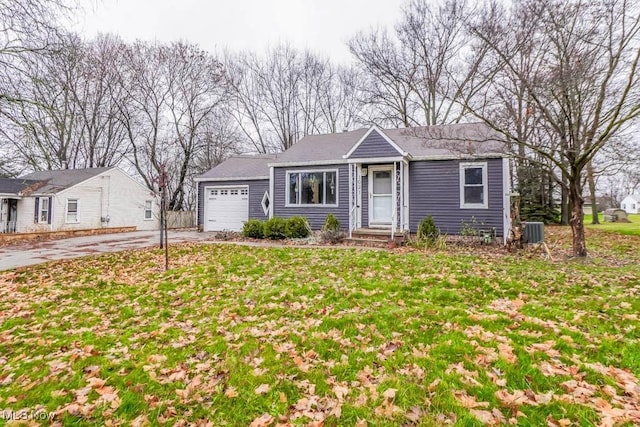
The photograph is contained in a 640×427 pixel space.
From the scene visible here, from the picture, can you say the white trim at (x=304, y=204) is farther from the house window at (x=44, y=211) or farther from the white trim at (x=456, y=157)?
the house window at (x=44, y=211)

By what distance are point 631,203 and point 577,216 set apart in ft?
260

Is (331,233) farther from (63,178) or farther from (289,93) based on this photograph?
(63,178)

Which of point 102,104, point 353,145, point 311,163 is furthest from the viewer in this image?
point 102,104

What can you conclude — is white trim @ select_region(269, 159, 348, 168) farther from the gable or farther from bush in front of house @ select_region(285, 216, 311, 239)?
bush in front of house @ select_region(285, 216, 311, 239)

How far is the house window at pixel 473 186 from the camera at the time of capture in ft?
37.3

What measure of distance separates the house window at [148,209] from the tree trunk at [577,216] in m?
23.4

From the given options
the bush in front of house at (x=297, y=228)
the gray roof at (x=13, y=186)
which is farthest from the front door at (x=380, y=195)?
the gray roof at (x=13, y=186)

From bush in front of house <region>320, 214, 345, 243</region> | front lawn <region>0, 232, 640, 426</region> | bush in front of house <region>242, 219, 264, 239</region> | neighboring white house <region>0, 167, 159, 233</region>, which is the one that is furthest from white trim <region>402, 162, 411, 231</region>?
neighboring white house <region>0, 167, 159, 233</region>

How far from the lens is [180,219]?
22938 millimetres

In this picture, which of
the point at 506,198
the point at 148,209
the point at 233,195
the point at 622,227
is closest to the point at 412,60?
the point at 506,198

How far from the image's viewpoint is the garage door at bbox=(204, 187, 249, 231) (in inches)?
633

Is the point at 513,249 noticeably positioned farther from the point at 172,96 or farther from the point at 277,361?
the point at 172,96

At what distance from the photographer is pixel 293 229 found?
41.2ft

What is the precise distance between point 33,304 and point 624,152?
42.2 ft
